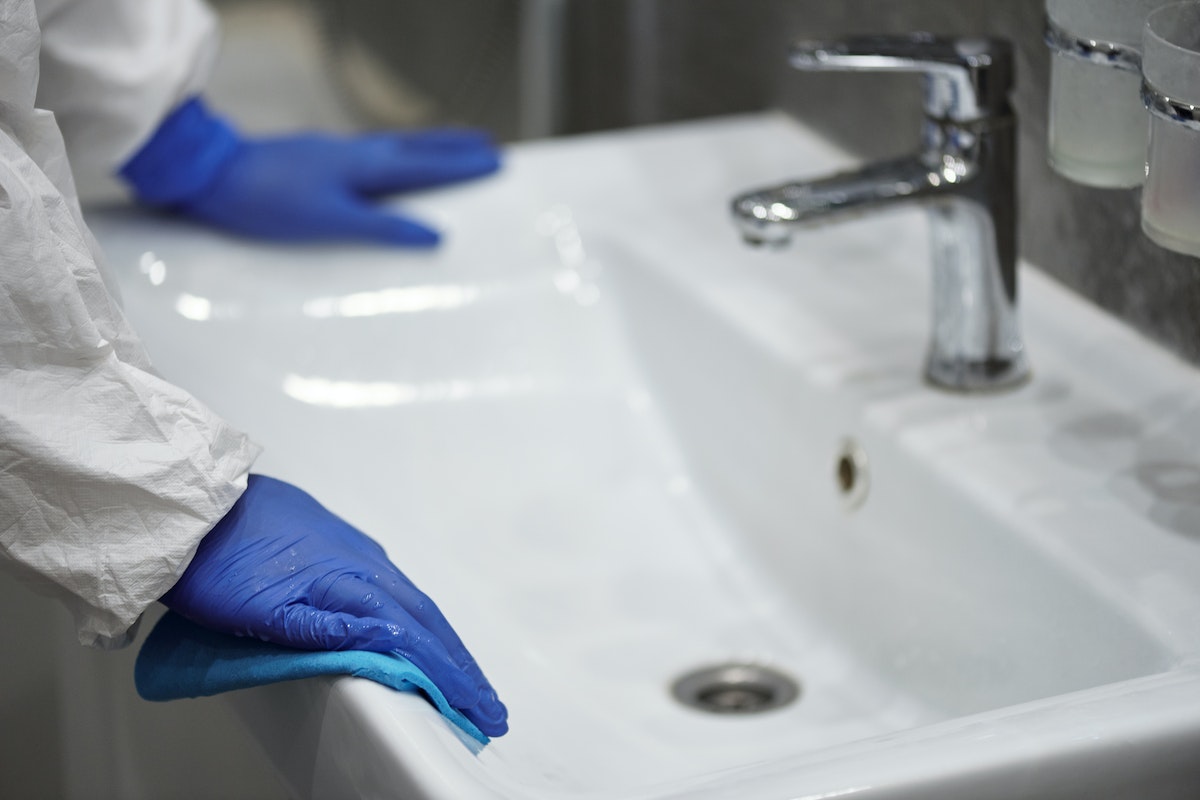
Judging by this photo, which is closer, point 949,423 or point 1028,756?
point 1028,756

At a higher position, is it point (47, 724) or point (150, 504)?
point (150, 504)

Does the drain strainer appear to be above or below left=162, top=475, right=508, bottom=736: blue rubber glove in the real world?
below

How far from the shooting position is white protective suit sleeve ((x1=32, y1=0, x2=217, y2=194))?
73 centimetres

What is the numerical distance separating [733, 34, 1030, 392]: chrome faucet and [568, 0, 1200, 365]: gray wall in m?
0.07

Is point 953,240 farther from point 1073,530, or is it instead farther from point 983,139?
point 1073,530

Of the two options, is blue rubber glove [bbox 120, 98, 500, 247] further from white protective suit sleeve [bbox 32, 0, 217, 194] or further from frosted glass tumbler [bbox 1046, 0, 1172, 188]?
frosted glass tumbler [bbox 1046, 0, 1172, 188]

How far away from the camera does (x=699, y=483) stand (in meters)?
0.79

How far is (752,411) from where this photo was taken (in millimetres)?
752

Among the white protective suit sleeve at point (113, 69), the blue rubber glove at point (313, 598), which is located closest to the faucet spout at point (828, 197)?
the blue rubber glove at point (313, 598)

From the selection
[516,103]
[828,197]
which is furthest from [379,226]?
[516,103]

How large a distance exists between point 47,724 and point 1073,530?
479mm

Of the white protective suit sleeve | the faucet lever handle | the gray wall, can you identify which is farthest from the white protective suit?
the gray wall

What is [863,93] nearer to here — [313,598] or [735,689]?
[735,689]

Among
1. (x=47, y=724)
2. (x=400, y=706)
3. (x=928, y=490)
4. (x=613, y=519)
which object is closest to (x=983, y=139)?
(x=928, y=490)
